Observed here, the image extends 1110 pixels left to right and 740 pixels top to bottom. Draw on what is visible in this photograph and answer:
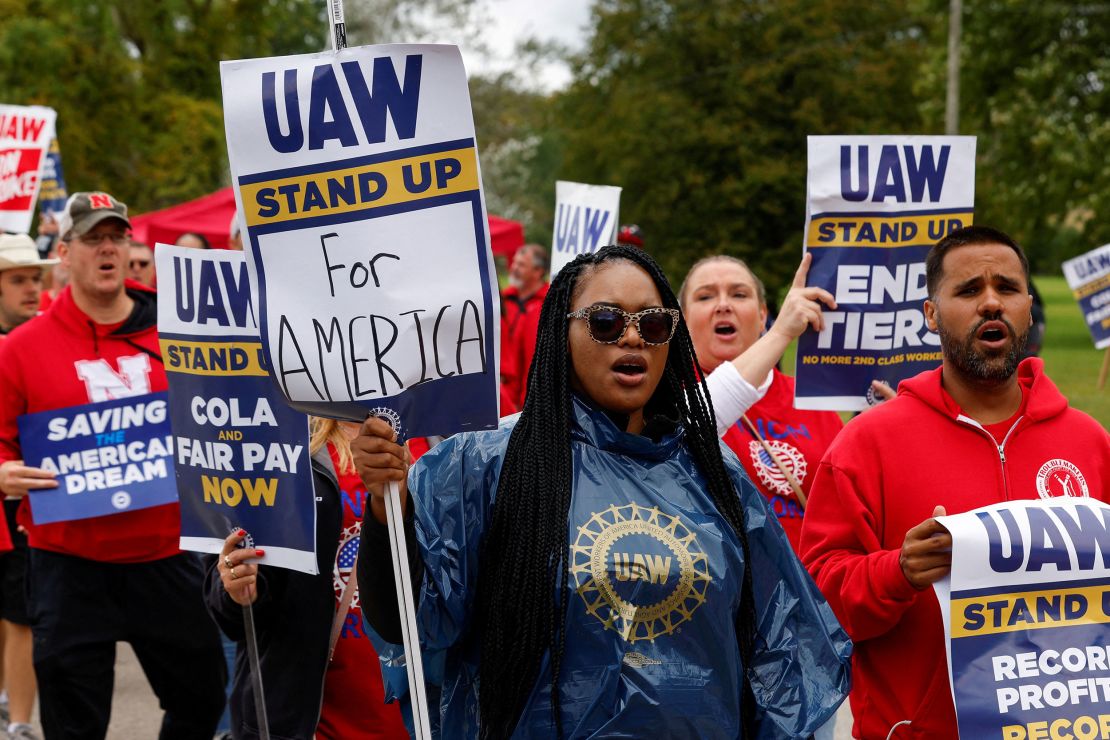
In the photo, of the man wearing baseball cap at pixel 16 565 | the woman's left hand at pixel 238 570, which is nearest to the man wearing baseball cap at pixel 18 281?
the man wearing baseball cap at pixel 16 565

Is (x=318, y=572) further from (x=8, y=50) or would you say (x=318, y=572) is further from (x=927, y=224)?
(x=8, y=50)

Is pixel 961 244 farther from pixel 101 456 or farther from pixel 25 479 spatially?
pixel 25 479

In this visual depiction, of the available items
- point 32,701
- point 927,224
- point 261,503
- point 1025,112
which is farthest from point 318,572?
point 1025,112

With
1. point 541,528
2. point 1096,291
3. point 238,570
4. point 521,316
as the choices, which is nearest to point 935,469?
point 541,528

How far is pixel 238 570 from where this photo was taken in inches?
165

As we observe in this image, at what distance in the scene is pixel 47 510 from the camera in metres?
5.68

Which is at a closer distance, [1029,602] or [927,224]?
[1029,602]

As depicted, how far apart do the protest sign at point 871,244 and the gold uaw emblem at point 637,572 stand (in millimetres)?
2063

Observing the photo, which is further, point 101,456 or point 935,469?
point 101,456

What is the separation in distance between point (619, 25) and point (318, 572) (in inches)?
1511

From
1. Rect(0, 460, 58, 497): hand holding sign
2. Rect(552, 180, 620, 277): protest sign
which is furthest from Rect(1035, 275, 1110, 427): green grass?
Rect(0, 460, 58, 497): hand holding sign

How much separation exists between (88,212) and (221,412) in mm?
2006

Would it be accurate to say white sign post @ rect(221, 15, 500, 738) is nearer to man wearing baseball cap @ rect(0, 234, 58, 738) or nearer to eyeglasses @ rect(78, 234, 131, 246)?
eyeglasses @ rect(78, 234, 131, 246)

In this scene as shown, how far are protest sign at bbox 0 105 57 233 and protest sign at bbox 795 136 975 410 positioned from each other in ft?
20.0
